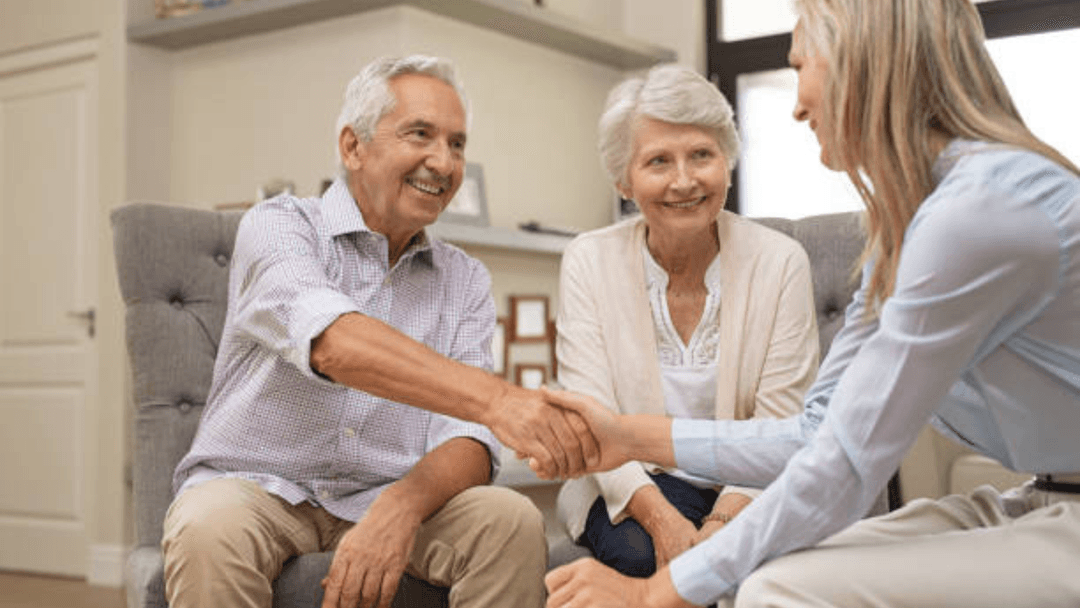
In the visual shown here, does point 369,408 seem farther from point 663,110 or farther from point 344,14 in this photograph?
point 344,14

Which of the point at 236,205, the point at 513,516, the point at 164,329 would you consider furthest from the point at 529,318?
the point at 513,516

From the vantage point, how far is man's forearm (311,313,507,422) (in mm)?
1789

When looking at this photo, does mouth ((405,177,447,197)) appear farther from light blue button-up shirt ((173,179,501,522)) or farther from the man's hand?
the man's hand

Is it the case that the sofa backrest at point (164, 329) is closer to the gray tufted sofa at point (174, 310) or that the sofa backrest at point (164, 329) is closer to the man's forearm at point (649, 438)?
the gray tufted sofa at point (174, 310)

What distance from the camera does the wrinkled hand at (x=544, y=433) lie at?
5.86ft

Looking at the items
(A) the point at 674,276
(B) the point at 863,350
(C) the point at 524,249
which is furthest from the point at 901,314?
(C) the point at 524,249

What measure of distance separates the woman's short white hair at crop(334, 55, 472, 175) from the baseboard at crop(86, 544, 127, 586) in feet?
10.0

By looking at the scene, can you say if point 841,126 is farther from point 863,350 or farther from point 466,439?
Result: point 466,439

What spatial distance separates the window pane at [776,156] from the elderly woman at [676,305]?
10.4 feet

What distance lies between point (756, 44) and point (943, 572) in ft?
14.7

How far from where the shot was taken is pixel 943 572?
120 cm

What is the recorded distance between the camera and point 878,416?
1211 millimetres

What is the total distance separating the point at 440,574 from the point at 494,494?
15 centimetres

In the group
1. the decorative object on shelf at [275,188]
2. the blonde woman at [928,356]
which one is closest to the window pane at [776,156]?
the decorative object on shelf at [275,188]
